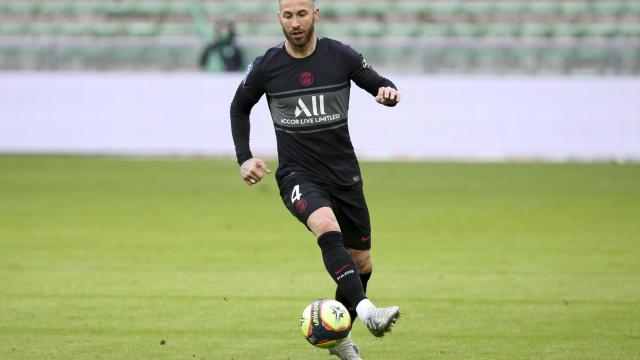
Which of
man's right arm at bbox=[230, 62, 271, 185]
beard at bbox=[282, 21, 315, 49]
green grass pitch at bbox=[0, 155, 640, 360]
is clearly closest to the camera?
beard at bbox=[282, 21, 315, 49]

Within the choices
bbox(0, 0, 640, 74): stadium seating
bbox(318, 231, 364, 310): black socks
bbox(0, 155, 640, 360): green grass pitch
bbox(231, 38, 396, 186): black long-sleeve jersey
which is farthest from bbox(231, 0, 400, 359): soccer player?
bbox(0, 0, 640, 74): stadium seating

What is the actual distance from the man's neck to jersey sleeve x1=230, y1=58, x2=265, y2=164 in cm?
21

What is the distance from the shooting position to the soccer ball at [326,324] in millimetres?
6898

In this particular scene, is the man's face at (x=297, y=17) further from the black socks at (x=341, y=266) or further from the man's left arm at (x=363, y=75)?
the black socks at (x=341, y=266)

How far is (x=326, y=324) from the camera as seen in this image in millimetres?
6898

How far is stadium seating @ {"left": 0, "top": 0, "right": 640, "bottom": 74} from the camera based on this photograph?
24.9m

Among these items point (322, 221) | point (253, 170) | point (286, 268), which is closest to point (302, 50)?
point (253, 170)

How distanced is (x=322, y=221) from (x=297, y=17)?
3.96 ft

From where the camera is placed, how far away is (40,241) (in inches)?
531

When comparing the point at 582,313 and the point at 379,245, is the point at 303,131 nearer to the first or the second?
the point at 582,313

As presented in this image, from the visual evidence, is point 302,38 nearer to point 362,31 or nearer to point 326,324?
point 326,324

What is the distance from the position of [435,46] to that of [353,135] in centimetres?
252

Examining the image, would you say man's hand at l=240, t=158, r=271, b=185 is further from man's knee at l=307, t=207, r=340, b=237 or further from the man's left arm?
the man's left arm

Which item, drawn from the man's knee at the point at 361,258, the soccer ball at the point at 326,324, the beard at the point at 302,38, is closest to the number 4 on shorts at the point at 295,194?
the man's knee at the point at 361,258
